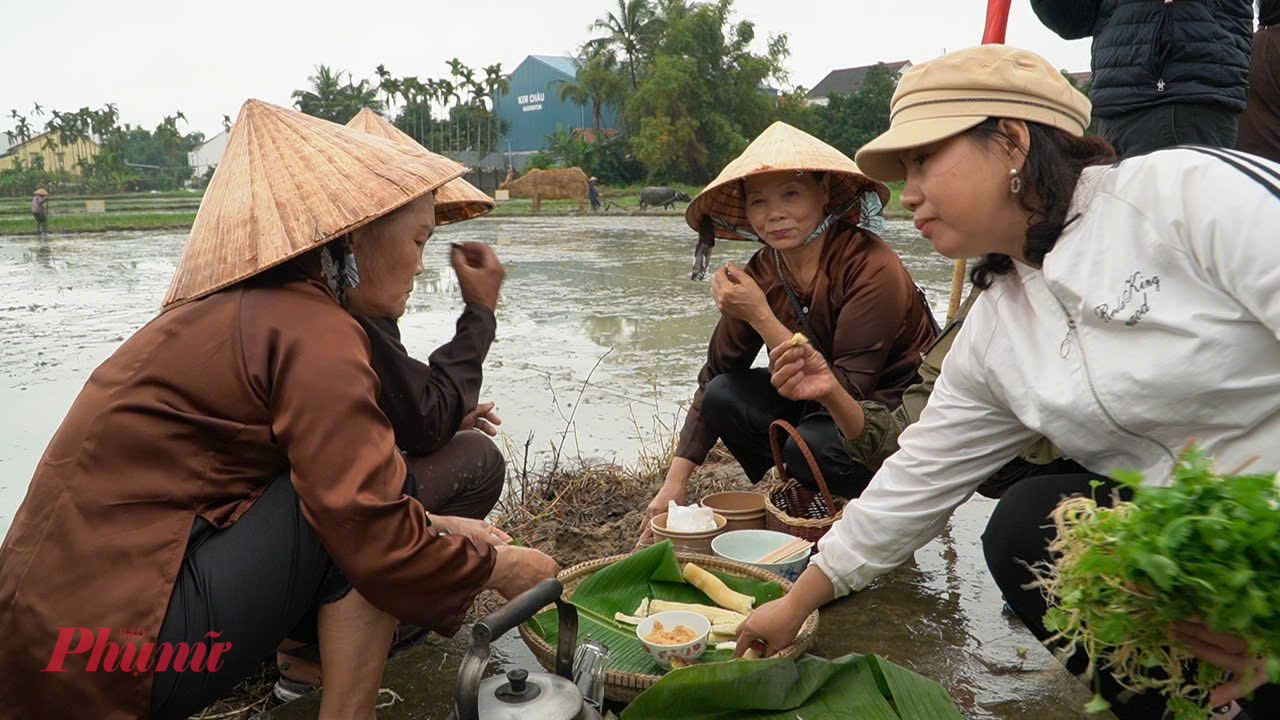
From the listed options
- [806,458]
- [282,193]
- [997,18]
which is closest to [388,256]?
[282,193]

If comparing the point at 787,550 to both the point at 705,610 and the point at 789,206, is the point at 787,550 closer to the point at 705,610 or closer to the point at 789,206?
the point at 705,610

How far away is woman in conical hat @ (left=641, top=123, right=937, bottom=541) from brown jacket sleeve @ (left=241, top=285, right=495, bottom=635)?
139 centimetres

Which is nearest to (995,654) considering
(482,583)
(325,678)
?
(482,583)

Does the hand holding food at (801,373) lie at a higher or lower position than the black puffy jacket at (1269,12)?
lower

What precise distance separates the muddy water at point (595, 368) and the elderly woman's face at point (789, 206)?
1.18 metres

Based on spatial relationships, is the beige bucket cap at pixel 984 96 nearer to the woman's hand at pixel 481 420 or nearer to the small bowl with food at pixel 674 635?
the small bowl with food at pixel 674 635

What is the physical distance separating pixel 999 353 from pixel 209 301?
157 centimetres

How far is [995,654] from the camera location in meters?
2.49

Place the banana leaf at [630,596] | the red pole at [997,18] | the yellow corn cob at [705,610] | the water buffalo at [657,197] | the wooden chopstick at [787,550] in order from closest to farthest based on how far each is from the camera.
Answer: the banana leaf at [630,596] < the yellow corn cob at [705,610] < the wooden chopstick at [787,550] < the red pole at [997,18] < the water buffalo at [657,197]

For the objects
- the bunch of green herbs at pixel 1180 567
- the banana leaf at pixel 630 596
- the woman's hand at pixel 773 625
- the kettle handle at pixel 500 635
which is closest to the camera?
the bunch of green herbs at pixel 1180 567

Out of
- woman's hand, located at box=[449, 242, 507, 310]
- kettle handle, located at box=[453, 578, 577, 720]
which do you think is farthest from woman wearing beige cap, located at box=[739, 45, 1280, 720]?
woman's hand, located at box=[449, 242, 507, 310]

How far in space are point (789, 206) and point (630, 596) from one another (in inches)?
56.5

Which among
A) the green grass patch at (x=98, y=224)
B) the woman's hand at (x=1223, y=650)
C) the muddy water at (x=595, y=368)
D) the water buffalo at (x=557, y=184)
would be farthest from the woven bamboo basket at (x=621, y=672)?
the water buffalo at (x=557, y=184)

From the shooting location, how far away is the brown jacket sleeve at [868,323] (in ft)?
9.76
